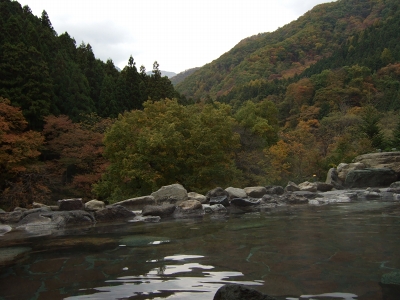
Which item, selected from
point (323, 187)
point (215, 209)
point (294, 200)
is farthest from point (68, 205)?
point (323, 187)

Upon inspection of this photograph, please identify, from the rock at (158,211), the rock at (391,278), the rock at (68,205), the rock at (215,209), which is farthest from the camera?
the rock at (68,205)

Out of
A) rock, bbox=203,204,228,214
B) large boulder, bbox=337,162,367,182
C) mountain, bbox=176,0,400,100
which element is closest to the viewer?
rock, bbox=203,204,228,214

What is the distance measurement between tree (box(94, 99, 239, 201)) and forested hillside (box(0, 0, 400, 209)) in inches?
2.2

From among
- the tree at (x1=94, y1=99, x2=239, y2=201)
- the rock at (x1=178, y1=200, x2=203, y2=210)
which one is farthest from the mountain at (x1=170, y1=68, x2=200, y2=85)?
the rock at (x1=178, y1=200, x2=203, y2=210)

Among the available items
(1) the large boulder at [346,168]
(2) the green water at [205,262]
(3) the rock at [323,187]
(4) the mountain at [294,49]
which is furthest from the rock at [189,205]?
(4) the mountain at [294,49]

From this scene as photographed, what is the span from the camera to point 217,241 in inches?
237

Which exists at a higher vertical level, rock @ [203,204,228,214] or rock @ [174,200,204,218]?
rock @ [174,200,204,218]

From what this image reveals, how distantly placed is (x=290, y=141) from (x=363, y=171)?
11.4 metres

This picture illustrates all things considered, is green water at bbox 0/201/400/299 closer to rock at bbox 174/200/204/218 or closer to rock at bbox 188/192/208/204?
rock at bbox 174/200/204/218

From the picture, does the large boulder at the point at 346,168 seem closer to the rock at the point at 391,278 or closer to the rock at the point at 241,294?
the rock at the point at 391,278

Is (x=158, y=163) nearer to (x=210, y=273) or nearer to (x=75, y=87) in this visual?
(x=210, y=273)

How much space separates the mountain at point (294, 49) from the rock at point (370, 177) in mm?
38843

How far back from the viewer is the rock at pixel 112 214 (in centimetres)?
1032

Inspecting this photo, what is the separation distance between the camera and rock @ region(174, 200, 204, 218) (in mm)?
10746
